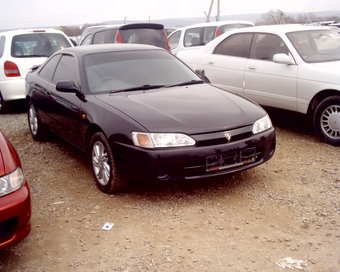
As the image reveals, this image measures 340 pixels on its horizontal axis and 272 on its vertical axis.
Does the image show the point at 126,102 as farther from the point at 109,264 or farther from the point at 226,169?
the point at 109,264

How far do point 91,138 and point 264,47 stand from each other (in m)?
3.42

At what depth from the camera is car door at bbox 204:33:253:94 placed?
718 cm

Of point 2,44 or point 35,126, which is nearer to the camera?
point 35,126

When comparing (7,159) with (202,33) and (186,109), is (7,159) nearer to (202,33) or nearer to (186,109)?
(186,109)

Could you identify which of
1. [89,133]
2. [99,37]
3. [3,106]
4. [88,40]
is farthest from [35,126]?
[88,40]

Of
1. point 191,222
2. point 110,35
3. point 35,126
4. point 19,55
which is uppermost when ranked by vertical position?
point 110,35

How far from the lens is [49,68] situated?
6.25 m

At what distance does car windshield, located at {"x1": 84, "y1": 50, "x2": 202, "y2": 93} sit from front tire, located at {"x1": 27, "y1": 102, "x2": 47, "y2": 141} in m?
1.60

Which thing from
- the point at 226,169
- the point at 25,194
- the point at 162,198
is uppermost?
the point at 25,194

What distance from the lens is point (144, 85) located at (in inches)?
204

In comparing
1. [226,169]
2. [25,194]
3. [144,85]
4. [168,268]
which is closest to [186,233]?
[168,268]

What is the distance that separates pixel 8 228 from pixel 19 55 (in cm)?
630

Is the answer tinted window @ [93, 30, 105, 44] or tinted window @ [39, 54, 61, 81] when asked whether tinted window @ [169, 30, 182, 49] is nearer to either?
tinted window @ [93, 30, 105, 44]

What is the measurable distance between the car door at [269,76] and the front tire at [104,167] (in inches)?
119
